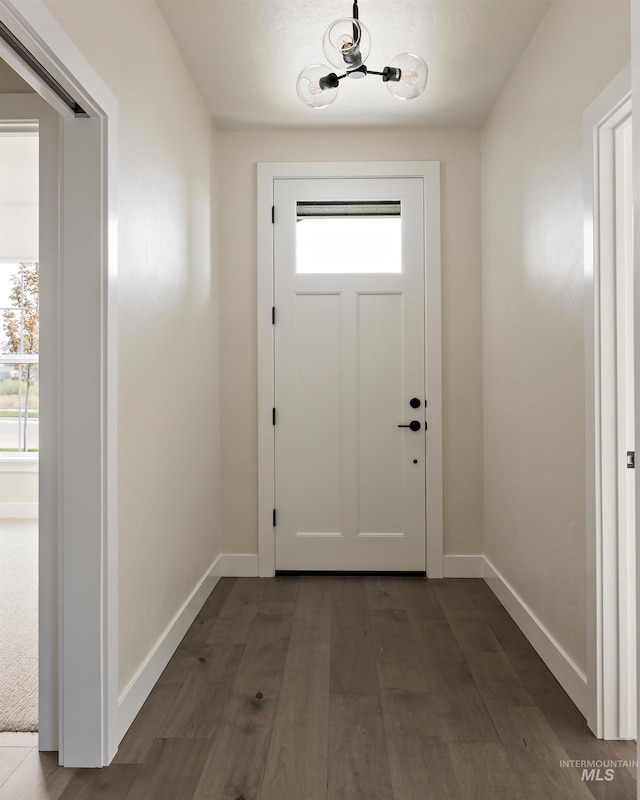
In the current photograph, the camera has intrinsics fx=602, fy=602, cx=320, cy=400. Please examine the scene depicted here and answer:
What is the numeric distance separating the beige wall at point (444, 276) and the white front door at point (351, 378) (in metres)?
0.16

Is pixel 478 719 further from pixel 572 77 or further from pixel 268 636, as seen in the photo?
pixel 572 77

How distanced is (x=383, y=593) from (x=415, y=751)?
151 cm

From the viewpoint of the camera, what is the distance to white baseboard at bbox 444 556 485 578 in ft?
12.3

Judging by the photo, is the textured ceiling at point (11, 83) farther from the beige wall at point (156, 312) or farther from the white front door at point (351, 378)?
the white front door at point (351, 378)

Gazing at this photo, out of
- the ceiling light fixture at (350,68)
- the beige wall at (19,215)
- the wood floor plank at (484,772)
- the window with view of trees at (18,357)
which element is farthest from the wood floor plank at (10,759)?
the beige wall at (19,215)

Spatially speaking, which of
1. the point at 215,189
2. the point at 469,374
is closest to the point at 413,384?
the point at 469,374

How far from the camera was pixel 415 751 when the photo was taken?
1941 millimetres

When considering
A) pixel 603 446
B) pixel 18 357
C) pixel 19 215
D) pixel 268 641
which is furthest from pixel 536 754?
pixel 19 215

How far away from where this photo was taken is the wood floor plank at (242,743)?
175 centimetres

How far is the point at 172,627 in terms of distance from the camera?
8.75 ft

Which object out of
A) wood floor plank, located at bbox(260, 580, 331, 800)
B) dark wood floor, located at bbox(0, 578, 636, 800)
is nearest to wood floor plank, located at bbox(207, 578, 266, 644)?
dark wood floor, located at bbox(0, 578, 636, 800)

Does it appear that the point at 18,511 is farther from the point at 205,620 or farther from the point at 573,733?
the point at 573,733

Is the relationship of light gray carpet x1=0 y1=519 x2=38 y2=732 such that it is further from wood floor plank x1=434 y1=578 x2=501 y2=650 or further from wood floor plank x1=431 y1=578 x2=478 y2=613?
wood floor plank x1=431 y1=578 x2=478 y2=613

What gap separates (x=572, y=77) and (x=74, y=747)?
2896mm
